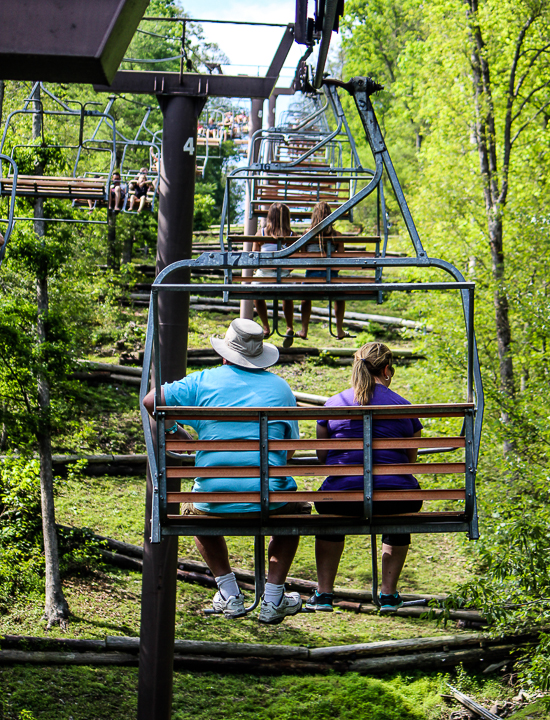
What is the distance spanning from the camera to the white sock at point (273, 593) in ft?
13.0

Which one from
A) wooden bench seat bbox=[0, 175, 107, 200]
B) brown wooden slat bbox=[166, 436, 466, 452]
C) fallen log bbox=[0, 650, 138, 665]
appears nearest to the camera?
brown wooden slat bbox=[166, 436, 466, 452]

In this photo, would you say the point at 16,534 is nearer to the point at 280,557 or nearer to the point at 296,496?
the point at 280,557

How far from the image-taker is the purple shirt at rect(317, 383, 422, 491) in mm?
3592

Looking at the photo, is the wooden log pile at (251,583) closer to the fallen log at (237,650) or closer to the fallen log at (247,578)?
the fallen log at (247,578)

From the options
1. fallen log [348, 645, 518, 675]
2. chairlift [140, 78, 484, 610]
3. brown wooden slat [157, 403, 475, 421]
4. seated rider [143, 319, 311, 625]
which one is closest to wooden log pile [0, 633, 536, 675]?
fallen log [348, 645, 518, 675]

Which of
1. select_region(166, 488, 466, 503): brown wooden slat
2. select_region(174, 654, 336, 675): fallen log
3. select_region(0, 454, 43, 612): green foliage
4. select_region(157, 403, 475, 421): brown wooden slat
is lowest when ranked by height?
select_region(174, 654, 336, 675): fallen log

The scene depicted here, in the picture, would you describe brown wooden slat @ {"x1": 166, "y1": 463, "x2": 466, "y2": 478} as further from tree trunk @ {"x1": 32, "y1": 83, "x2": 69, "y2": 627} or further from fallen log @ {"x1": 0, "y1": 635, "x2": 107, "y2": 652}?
fallen log @ {"x1": 0, "y1": 635, "x2": 107, "y2": 652}

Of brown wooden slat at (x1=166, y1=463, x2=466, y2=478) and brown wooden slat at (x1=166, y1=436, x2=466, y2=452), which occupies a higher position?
brown wooden slat at (x1=166, y1=436, x2=466, y2=452)

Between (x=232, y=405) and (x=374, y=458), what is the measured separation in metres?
0.70

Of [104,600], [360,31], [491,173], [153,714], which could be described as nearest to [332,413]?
[153,714]

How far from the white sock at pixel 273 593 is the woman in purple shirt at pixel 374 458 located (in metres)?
0.19

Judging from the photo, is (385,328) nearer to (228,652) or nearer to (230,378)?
(228,652)

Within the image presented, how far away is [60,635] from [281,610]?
727cm

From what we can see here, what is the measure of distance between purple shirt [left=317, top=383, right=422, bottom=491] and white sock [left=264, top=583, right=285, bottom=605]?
26.2 inches
